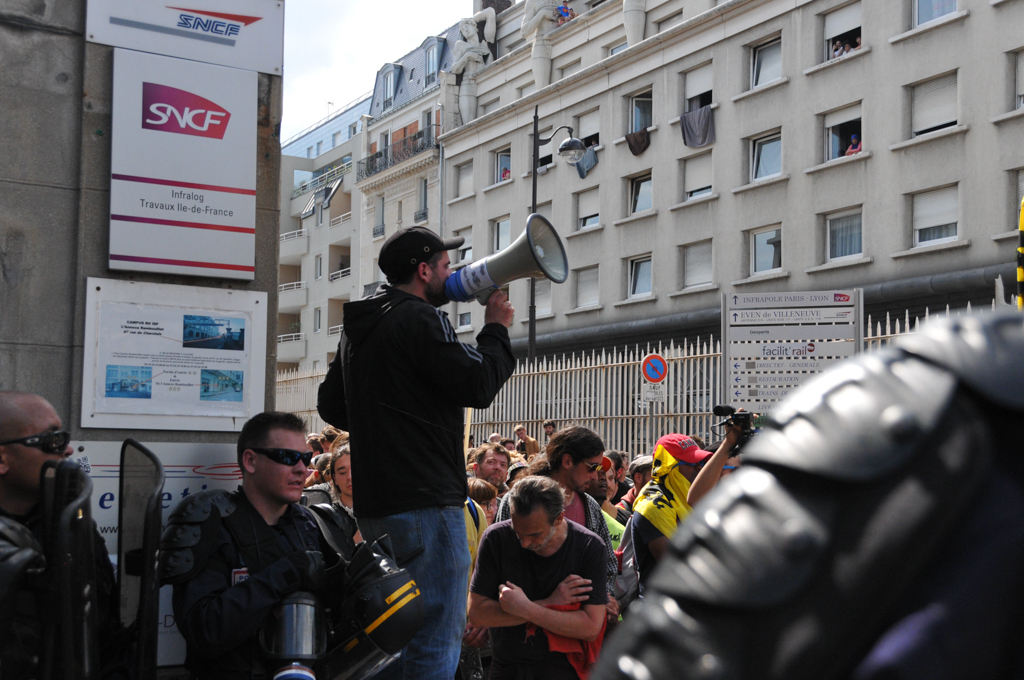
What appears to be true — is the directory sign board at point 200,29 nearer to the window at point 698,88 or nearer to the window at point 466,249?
the window at point 698,88

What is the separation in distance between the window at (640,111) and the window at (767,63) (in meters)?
4.00

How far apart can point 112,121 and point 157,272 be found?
67cm

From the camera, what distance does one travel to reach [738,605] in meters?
0.67

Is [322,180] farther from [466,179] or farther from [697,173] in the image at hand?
[697,173]

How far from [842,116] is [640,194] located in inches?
284

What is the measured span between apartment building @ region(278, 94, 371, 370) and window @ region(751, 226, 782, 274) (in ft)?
74.3

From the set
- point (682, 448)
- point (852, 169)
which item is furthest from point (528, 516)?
point (852, 169)

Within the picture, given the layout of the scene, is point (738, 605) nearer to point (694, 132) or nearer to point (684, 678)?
point (684, 678)

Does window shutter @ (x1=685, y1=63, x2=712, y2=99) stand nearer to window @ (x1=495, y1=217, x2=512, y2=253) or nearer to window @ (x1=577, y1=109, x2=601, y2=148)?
window @ (x1=577, y1=109, x2=601, y2=148)

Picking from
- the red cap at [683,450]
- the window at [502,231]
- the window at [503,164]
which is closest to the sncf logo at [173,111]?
the red cap at [683,450]

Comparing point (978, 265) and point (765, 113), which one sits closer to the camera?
point (978, 265)

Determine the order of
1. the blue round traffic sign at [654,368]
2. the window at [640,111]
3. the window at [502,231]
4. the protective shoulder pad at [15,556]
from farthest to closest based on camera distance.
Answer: the window at [502,231] < the window at [640,111] < the blue round traffic sign at [654,368] < the protective shoulder pad at [15,556]

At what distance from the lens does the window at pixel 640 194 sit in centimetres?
3064

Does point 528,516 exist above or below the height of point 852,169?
below
